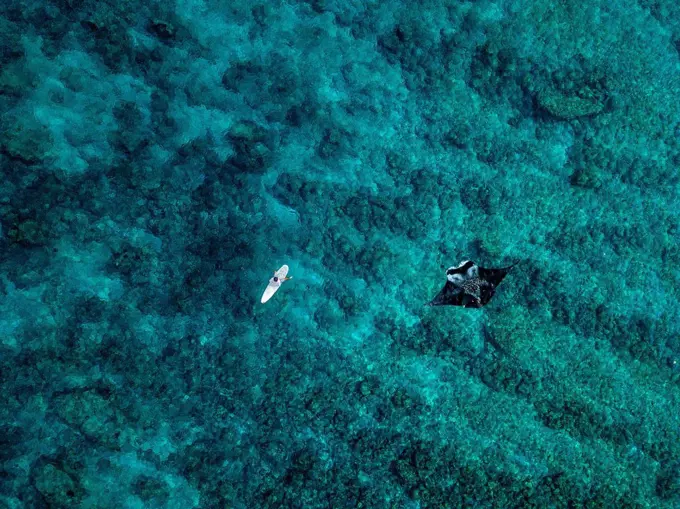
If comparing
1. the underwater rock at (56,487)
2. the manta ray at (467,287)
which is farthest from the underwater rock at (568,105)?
the underwater rock at (56,487)

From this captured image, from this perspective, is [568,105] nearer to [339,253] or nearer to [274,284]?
[339,253]

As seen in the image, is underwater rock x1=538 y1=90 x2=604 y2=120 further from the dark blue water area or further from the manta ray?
the manta ray

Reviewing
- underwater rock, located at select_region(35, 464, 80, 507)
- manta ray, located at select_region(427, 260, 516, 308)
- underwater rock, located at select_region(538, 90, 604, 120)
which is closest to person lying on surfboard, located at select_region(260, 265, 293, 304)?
manta ray, located at select_region(427, 260, 516, 308)

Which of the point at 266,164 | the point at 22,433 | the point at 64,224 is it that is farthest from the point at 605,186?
the point at 22,433

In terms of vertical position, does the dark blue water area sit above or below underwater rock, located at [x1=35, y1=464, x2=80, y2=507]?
above

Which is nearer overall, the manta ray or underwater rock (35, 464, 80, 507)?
underwater rock (35, 464, 80, 507)

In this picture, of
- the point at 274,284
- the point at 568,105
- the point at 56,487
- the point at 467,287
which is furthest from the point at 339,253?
the point at 56,487
